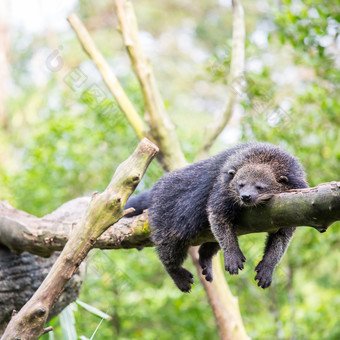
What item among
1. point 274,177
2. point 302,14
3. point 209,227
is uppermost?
point 302,14

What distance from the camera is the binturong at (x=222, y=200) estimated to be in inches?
120

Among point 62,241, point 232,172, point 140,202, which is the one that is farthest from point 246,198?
point 62,241

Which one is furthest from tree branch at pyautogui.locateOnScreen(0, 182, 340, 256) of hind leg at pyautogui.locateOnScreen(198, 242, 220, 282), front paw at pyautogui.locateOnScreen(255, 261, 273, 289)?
hind leg at pyautogui.locateOnScreen(198, 242, 220, 282)

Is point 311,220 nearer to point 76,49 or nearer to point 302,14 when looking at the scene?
point 302,14

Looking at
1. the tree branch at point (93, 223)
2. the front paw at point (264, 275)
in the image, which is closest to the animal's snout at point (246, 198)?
the front paw at point (264, 275)

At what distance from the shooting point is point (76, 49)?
13117 mm

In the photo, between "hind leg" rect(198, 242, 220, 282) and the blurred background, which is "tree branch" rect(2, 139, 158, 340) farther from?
the blurred background

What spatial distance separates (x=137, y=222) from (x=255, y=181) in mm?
980

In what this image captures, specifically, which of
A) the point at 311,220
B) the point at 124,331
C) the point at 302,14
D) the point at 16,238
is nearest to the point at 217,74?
the point at 302,14

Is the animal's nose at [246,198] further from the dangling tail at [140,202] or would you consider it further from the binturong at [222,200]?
the dangling tail at [140,202]

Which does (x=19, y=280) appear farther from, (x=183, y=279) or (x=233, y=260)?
(x=233, y=260)

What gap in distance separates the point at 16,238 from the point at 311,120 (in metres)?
3.70

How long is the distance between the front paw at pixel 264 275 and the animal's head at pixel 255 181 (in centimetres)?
49

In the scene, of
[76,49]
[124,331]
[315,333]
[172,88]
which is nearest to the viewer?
[315,333]
